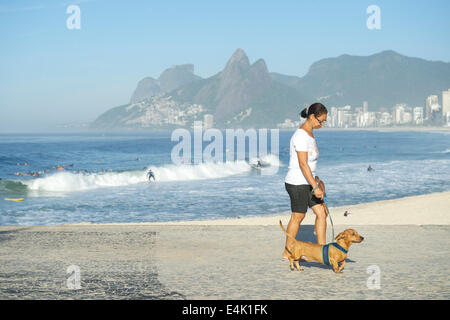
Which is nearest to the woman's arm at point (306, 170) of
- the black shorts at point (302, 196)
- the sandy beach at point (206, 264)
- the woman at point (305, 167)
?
the woman at point (305, 167)

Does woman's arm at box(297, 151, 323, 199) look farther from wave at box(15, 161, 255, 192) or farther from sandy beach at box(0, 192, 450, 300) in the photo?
wave at box(15, 161, 255, 192)

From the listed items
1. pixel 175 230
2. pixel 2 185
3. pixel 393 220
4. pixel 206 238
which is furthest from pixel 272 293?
pixel 2 185

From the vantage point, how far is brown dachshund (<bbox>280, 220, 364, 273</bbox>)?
591cm

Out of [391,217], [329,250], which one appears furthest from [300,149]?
[391,217]

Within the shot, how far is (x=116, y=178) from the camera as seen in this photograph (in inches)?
1312

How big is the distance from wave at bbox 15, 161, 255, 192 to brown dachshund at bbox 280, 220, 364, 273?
22.9m

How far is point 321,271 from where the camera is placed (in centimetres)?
619

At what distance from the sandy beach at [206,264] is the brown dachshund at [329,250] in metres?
0.16

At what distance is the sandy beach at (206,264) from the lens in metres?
5.29

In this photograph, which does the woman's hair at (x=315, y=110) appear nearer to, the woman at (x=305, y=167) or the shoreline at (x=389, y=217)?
the woman at (x=305, y=167)

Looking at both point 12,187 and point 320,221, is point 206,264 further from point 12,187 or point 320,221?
point 12,187

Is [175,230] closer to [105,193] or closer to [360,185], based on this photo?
[105,193]

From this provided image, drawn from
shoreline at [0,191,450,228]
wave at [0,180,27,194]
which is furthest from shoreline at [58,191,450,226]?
wave at [0,180,27,194]

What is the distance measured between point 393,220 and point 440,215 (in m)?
1.13
